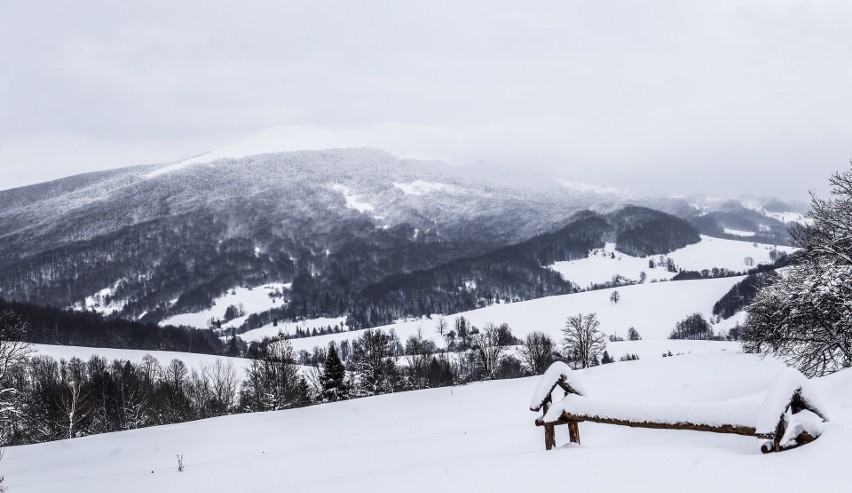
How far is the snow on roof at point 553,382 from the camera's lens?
25.6ft

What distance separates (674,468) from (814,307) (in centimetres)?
1988

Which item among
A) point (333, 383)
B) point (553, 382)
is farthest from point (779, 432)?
point (333, 383)

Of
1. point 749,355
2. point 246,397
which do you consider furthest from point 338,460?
point 246,397

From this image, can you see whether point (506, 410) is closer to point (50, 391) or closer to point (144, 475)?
point (144, 475)

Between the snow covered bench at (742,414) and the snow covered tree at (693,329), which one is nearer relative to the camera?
the snow covered bench at (742,414)

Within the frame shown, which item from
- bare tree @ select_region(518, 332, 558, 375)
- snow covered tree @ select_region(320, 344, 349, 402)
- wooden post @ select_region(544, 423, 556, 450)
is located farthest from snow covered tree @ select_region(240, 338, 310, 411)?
wooden post @ select_region(544, 423, 556, 450)

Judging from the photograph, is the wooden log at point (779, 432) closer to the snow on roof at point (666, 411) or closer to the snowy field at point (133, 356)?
the snow on roof at point (666, 411)

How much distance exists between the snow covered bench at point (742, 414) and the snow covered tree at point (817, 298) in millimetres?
18428

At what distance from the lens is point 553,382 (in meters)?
7.85

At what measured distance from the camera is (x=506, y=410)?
34.6 metres

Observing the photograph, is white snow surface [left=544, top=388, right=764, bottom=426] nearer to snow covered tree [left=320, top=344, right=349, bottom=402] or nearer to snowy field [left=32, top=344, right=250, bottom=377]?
snow covered tree [left=320, top=344, right=349, bottom=402]

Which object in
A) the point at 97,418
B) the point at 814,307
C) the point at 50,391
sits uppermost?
the point at 814,307

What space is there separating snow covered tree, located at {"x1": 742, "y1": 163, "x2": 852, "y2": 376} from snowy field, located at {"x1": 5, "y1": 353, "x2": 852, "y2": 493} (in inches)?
101

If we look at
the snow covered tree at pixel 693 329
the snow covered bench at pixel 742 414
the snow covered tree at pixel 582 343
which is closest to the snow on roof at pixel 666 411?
the snow covered bench at pixel 742 414
